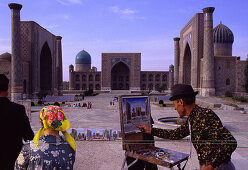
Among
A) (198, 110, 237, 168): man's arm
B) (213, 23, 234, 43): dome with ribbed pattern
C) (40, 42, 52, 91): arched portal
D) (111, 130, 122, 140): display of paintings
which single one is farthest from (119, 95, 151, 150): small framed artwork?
(213, 23, 234, 43): dome with ribbed pattern

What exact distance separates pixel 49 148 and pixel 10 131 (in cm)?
51

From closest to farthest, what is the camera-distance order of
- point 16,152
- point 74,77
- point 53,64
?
point 16,152
point 53,64
point 74,77

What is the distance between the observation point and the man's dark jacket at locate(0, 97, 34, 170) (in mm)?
2004

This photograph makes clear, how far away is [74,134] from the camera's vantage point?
548cm

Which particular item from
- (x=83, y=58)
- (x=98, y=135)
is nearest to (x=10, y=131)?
(x=98, y=135)

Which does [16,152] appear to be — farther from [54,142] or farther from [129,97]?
[129,97]

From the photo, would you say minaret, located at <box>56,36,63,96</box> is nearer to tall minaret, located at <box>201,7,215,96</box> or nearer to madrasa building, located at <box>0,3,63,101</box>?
madrasa building, located at <box>0,3,63,101</box>

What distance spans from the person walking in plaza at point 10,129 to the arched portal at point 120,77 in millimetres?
45743

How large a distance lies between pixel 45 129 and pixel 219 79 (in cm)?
2380

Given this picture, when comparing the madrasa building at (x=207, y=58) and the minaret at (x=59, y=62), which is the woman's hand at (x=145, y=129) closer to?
the madrasa building at (x=207, y=58)

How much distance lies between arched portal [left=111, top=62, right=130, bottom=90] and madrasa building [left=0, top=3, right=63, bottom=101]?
19.8 meters

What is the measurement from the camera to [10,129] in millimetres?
2029

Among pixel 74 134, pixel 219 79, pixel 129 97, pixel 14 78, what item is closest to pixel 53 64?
pixel 14 78

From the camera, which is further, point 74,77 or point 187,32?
A: point 74,77
